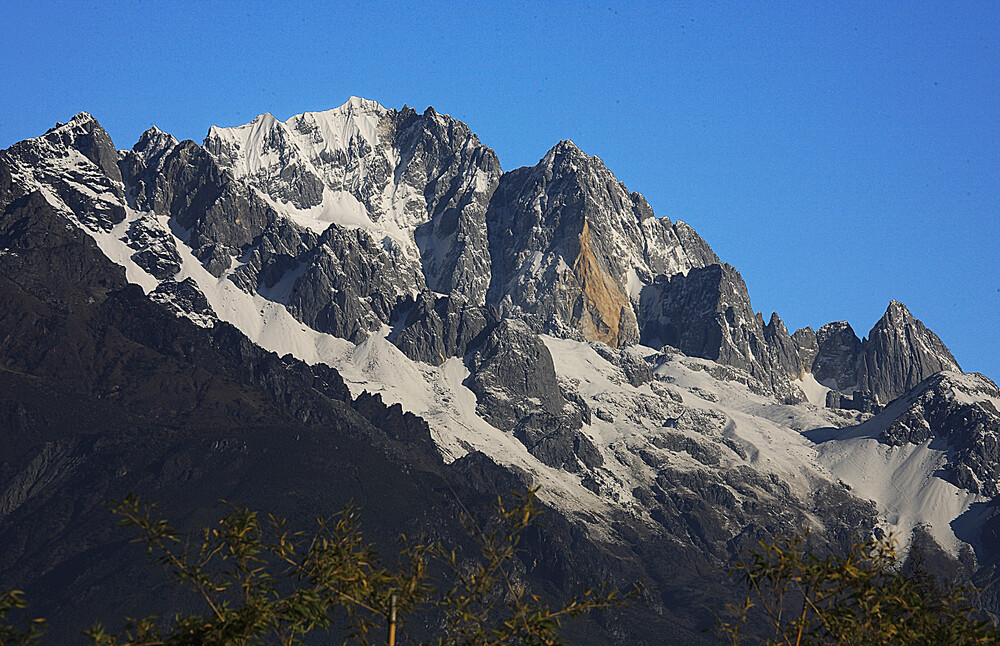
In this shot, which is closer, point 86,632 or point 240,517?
point 86,632

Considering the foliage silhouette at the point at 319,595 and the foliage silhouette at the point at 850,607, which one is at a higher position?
the foliage silhouette at the point at 850,607

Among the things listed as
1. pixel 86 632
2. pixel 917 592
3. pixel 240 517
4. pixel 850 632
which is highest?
pixel 917 592

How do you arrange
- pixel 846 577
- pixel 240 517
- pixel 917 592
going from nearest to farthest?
pixel 240 517 < pixel 846 577 < pixel 917 592

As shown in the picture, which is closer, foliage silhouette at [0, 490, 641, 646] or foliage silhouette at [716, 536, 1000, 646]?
foliage silhouette at [0, 490, 641, 646]

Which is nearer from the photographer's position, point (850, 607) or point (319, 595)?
point (319, 595)

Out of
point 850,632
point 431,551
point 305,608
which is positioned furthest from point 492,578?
point 850,632

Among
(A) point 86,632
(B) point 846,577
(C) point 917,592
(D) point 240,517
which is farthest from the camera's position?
(C) point 917,592

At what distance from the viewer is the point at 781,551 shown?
42.9 m

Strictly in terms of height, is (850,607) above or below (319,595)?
above

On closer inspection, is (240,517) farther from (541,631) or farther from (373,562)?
(541,631)

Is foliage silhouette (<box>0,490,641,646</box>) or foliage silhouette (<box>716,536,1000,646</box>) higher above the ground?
foliage silhouette (<box>716,536,1000,646</box>)

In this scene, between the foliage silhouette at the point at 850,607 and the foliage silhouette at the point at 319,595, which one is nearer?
the foliage silhouette at the point at 319,595

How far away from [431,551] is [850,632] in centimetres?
1443

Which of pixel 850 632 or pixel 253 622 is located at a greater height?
pixel 850 632
